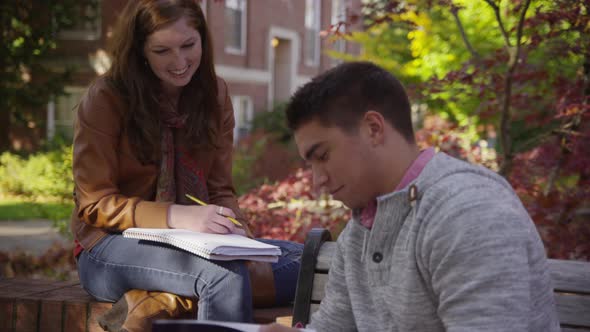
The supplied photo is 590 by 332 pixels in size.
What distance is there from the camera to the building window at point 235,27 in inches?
793

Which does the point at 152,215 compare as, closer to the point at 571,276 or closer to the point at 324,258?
the point at 324,258

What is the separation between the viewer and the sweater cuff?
10.2 feet

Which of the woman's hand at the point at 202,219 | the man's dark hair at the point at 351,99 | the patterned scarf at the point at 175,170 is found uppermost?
the man's dark hair at the point at 351,99

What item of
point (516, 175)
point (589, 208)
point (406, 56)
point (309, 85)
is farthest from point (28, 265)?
point (406, 56)

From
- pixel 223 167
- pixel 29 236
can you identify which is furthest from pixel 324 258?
pixel 29 236

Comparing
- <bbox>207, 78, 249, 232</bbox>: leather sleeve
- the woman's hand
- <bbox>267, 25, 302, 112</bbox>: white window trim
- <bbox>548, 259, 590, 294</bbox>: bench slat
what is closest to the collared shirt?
<bbox>548, 259, 590, 294</bbox>: bench slat

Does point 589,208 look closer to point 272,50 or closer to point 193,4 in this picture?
point 193,4

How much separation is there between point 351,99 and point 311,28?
24.4 metres

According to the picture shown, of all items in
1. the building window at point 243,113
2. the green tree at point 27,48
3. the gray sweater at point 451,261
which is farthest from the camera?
the building window at point 243,113

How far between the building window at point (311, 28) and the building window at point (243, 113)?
15.9ft

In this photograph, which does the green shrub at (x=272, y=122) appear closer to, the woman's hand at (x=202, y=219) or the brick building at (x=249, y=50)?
the brick building at (x=249, y=50)

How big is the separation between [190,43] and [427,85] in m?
2.06

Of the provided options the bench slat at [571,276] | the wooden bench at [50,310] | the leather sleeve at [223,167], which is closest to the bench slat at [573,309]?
the bench slat at [571,276]

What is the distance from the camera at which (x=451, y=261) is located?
5.56ft
